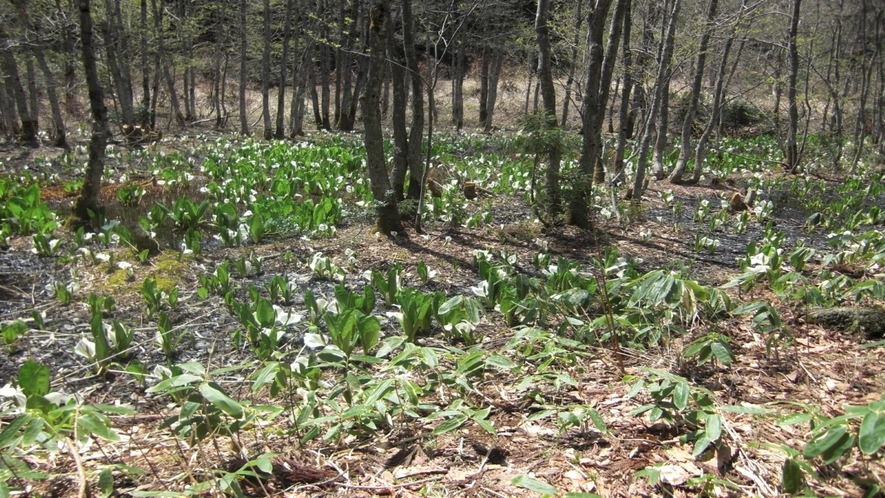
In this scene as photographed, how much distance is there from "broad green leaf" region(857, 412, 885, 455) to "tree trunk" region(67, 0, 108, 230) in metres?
7.00

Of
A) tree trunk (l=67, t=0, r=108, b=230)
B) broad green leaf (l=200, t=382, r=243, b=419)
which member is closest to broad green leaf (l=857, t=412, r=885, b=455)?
broad green leaf (l=200, t=382, r=243, b=419)

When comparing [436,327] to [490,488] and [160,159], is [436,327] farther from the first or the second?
Answer: [160,159]

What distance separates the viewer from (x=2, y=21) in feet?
34.7

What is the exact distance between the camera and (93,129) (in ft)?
20.5

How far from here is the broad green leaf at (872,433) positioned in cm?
116

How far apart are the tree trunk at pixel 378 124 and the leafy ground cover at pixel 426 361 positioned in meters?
0.26

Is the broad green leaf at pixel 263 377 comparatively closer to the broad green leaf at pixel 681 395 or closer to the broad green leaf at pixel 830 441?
the broad green leaf at pixel 681 395

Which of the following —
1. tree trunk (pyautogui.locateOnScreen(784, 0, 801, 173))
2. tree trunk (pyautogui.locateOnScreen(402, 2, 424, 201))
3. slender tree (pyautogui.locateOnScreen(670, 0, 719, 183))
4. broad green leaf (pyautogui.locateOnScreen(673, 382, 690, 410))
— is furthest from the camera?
tree trunk (pyautogui.locateOnScreen(784, 0, 801, 173))

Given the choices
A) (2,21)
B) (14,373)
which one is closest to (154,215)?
(14,373)

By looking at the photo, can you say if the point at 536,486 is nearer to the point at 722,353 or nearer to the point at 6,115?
the point at 722,353

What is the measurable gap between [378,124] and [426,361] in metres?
4.82

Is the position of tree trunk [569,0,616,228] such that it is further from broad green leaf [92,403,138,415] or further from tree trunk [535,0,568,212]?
broad green leaf [92,403,138,415]

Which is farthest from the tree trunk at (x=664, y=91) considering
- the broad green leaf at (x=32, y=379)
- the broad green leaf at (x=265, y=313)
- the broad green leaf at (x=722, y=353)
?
the broad green leaf at (x=32, y=379)

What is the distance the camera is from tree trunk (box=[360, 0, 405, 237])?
238 inches
